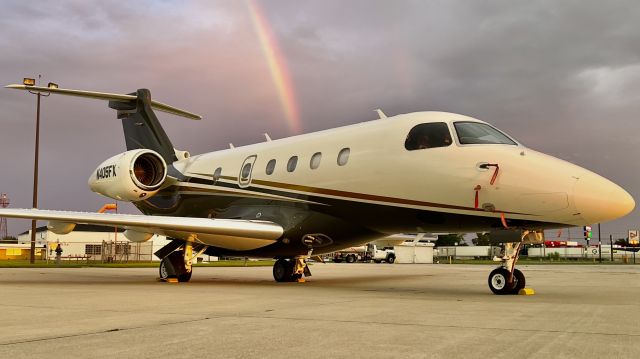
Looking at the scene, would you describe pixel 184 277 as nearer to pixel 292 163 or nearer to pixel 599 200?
pixel 292 163

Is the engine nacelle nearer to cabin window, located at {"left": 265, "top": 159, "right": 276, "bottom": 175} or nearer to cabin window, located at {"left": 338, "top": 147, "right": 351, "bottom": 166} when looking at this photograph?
cabin window, located at {"left": 265, "top": 159, "right": 276, "bottom": 175}

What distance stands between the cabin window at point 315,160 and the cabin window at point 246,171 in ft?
8.02

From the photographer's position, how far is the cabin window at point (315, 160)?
13508mm

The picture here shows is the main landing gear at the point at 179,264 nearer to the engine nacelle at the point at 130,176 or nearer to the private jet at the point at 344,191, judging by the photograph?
the private jet at the point at 344,191

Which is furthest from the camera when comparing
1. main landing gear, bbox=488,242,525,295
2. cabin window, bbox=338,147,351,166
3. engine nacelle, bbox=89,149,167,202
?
engine nacelle, bbox=89,149,167,202

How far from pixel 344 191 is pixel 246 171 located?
3.91 meters

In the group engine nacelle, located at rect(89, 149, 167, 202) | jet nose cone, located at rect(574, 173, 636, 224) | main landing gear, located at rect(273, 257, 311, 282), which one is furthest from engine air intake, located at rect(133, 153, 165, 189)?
jet nose cone, located at rect(574, 173, 636, 224)

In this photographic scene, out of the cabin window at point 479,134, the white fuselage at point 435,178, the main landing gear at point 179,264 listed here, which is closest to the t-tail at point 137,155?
the main landing gear at point 179,264

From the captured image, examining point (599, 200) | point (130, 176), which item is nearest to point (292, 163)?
Result: point (130, 176)

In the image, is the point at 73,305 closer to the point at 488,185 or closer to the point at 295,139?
the point at 488,185

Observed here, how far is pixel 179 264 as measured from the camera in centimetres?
1510

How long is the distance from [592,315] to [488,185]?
3.53 metres

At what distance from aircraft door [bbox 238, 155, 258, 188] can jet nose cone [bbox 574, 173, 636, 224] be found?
8367 mm

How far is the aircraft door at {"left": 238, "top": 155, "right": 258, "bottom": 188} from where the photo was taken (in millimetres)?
15423
